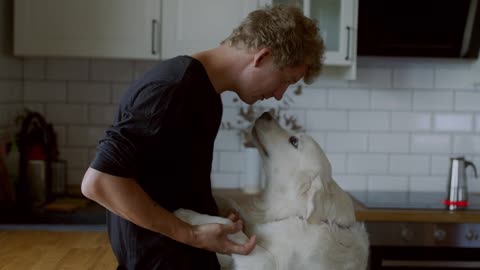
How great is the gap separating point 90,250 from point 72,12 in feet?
3.67

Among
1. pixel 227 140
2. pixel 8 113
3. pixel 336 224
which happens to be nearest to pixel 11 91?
pixel 8 113

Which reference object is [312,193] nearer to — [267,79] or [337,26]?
[267,79]

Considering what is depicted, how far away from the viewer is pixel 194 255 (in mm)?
1567

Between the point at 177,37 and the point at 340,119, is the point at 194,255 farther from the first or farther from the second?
the point at 340,119

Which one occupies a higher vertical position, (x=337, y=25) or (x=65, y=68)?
(x=337, y=25)

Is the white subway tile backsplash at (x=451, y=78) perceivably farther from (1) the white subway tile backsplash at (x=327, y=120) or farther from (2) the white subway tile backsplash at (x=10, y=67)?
(2) the white subway tile backsplash at (x=10, y=67)

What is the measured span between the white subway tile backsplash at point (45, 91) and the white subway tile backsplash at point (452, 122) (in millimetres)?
1696

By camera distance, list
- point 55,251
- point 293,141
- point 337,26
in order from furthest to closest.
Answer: point 337,26 → point 55,251 → point 293,141

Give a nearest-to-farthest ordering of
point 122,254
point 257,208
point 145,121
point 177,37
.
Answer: point 145,121, point 122,254, point 257,208, point 177,37

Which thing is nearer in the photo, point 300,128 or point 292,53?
point 292,53

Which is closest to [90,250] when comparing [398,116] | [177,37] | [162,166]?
[162,166]

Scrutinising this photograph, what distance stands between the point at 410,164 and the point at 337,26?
78 cm

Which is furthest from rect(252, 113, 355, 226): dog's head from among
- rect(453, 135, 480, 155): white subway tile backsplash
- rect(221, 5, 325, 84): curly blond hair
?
rect(453, 135, 480, 155): white subway tile backsplash

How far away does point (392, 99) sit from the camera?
3.21 meters
